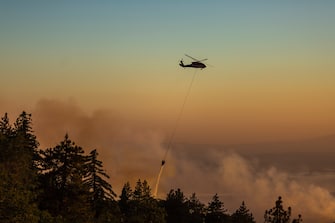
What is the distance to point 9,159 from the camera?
58438 mm

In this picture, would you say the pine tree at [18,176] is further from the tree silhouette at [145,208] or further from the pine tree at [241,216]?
the pine tree at [241,216]

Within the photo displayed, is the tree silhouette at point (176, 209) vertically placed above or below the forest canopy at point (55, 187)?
above

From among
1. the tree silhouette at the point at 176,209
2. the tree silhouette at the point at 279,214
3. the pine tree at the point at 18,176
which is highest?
the tree silhouette at the point at 279,214

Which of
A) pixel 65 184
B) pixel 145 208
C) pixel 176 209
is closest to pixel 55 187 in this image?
pixel 65 184

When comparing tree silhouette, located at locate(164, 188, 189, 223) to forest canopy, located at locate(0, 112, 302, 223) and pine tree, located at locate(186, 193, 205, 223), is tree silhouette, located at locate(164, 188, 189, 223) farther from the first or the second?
forest canopy, located at locate(0, 112, 302, 223)

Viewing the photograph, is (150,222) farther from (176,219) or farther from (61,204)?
(176,219)

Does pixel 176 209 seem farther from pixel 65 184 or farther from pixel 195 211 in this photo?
pixel 65 184

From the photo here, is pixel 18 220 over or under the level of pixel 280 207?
under

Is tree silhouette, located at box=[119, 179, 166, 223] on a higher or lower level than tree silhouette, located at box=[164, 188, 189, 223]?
lower

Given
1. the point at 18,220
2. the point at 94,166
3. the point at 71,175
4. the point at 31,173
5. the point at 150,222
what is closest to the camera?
the point at 18,220

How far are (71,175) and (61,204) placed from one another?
353 centimetres

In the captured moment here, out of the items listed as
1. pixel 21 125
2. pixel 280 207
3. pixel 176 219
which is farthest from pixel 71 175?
pixel 280 207

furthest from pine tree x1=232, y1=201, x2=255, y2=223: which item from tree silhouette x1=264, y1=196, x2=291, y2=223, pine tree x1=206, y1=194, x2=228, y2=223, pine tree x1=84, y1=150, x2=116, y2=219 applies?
pine tree x1=84, y1=150, x2=116, y2=219

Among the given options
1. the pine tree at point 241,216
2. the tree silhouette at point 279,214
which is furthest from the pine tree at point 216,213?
the tree silhouette at point 279,214
